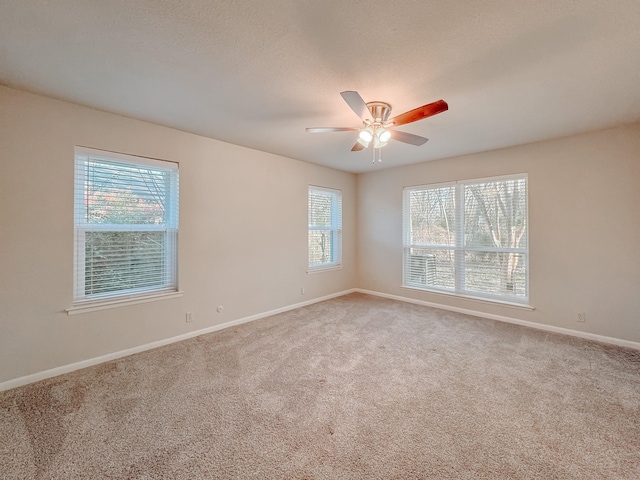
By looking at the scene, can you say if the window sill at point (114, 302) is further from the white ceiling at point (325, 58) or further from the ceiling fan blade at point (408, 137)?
the ceiling fan blade at point (408, 137)

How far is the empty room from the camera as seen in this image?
1578mm

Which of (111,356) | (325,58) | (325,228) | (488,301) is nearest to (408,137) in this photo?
(325,58)

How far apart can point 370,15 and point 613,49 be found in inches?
64.6

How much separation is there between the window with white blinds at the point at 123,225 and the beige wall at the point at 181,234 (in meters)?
0.10

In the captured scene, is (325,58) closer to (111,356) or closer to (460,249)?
(111,356)

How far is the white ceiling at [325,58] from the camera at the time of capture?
1488mm

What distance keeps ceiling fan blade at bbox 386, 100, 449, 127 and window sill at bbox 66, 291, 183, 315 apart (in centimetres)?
302

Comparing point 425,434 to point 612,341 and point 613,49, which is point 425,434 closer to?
point 613,49

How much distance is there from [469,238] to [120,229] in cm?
465

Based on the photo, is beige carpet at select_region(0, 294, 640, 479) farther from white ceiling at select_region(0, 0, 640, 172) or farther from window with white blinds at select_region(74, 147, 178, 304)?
white ceiling at select_region(0, 0, 640, 172)

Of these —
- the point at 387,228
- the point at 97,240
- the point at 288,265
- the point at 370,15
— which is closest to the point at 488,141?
the point at 387,228

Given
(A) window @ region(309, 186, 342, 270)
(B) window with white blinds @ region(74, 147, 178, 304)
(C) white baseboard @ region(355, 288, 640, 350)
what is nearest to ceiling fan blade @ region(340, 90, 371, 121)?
(B) window with white blinds @ region(74, 147, 178, 304)

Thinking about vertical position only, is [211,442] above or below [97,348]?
below

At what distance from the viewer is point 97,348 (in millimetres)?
2719
